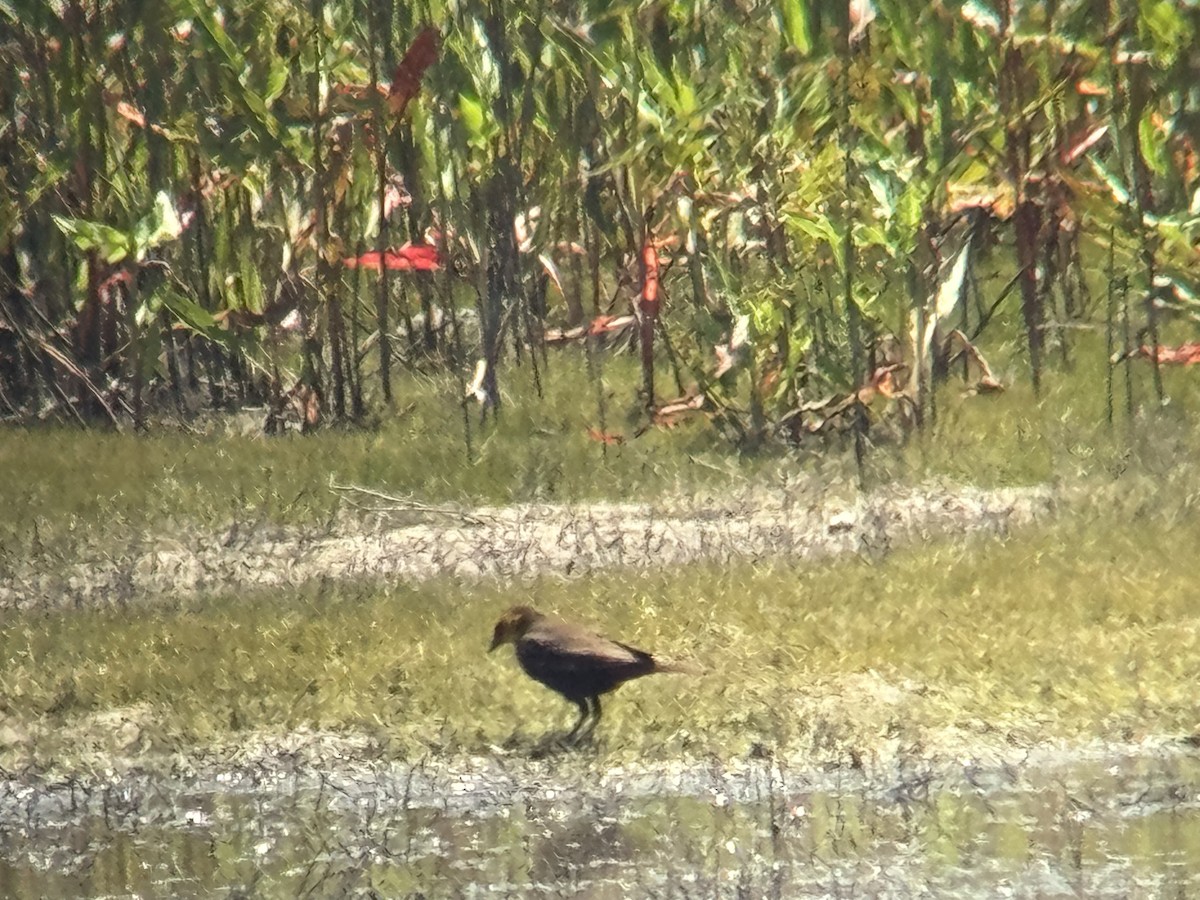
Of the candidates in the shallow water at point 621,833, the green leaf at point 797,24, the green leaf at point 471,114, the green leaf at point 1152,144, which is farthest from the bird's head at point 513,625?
the green leaf at point 1152,144

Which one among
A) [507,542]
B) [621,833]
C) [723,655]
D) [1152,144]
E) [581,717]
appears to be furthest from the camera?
[1152,144]

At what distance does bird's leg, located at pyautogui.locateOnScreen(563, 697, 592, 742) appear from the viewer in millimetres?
2996

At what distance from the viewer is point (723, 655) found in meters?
3.21

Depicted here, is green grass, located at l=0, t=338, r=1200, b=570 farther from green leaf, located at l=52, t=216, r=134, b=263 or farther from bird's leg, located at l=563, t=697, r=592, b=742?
bird's leg, located at l=563, t=697, r=592, b=742

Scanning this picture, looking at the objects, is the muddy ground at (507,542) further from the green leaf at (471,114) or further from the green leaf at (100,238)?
the green leaf at (471,114)

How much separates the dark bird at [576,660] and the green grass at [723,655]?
0.03m

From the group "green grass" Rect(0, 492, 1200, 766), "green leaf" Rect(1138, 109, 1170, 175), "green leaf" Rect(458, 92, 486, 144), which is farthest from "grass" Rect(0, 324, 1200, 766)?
"green leaf" Rect(458, 92, 486, 144)

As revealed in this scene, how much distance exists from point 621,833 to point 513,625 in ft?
1.87

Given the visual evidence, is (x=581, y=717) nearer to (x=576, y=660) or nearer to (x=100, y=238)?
(x=576, y=660)

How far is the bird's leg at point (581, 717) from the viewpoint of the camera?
2996mm

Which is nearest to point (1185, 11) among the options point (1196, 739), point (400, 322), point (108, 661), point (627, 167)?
point (627, 167)

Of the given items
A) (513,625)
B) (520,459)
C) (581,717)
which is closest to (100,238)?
(520,459)

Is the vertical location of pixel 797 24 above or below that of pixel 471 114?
above

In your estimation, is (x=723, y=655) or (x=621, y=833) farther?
(x=723, y=655)
